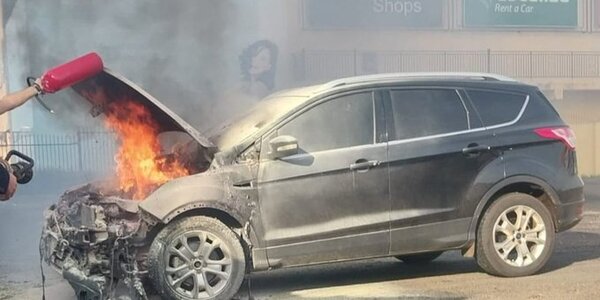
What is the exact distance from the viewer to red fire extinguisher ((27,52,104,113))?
4.13 meters

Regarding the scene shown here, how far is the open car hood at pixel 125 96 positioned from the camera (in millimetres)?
4797

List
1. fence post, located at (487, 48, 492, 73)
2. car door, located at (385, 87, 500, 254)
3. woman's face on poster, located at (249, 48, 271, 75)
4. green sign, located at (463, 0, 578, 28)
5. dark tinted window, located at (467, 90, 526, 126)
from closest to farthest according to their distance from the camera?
car door, located at (385, 87, 500, 254) → dark tinted window, located at (467, 90, 526, 126) → woman's face on poster, located at (249, 48, 271, 75) → green sign, located at (463, 0, 578, 28) → fence post, located at (487, 48, 492, 73)

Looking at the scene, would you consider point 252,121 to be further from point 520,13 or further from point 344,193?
point 520,13

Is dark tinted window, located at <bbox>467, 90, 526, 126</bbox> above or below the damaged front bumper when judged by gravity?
above

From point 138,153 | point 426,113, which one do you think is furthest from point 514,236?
point 138,153

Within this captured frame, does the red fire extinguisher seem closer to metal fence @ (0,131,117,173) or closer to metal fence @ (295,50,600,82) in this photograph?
metal fence @ (0,131,117,173)

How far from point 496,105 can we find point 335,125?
1.29m

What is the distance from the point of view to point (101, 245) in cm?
455

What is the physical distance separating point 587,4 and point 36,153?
1458 cm

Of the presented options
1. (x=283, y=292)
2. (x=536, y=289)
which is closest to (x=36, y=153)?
(x=283, y=292)

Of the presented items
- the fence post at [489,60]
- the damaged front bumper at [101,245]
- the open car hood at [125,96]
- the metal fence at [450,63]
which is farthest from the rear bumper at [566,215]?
the fence post at [489,60]

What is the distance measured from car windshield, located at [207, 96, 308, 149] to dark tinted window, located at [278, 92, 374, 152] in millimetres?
133

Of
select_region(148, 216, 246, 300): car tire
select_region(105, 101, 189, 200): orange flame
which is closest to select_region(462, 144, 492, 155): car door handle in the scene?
select_region(148, 216, 246, 300): car tire

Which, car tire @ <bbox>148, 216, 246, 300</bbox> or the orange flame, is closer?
car tire @ <bbox>148, 216, 246, 300</bbox>
